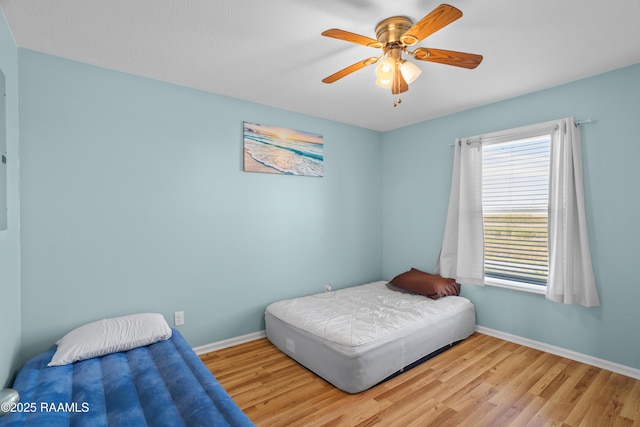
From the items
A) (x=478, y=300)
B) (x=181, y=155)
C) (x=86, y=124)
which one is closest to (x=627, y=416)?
(x=478, y=300)

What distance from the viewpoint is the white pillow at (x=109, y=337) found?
198cm

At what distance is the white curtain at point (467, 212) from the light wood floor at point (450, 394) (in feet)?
2.93

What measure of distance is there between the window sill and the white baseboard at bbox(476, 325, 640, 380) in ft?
1.63

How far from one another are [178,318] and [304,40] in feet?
8.30

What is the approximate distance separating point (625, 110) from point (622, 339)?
1.89 m

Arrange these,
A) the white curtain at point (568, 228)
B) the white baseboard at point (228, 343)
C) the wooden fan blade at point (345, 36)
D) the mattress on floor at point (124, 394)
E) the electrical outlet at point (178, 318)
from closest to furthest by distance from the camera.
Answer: the mattress on floor at point (124, 394), the wooden fan blade at point (345, 36), the white curtain at point (568, 228), the electrical outlet at point (178, 318), the white baseboard at point (228, 343)

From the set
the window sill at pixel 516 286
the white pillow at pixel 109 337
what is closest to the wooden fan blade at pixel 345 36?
the white pillow at pixel 109 337

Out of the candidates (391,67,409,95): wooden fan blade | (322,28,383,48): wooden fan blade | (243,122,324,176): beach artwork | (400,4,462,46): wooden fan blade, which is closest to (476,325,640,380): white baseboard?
(243,122,324,176): beach artwork

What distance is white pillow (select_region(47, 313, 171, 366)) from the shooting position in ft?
6.51

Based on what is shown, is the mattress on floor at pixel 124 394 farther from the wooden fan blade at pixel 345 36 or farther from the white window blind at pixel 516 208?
the white window blind at pixel 516 208

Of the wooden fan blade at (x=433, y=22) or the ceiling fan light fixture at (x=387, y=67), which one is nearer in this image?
the wooden fan blade at (x=433, y=22)

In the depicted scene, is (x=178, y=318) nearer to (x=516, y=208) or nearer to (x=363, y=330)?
(x=363, y=330)

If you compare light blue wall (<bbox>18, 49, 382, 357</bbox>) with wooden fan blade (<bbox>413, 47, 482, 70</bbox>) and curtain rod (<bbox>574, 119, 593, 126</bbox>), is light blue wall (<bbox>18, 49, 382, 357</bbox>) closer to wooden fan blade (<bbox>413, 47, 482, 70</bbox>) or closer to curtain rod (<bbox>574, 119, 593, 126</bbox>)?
wooden fan blade (<bbox>413, 47, 482, 70</bbox>)

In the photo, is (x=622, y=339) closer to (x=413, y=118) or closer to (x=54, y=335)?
(x=413, y=118)
